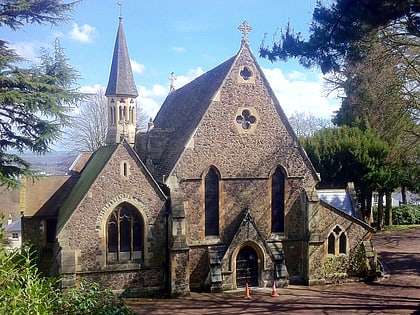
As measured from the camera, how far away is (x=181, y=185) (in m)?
17.7

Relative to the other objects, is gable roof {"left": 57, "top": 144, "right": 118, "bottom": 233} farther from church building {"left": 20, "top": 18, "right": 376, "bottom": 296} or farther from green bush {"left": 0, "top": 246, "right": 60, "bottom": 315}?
green bush {"left": 0, "top": 246, "right": 60, "bottom": 315}

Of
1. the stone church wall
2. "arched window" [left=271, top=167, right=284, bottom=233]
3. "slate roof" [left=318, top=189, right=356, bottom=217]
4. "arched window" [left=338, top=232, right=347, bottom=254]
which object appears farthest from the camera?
"slate roof" [left=318, top=189, right=356, bottom=217]

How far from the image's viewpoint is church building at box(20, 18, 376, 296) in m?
16.6

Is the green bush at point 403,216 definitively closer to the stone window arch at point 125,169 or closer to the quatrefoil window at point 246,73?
the quatrefoil window at point 246,73

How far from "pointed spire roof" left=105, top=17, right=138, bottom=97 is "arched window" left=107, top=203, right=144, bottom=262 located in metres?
6.11

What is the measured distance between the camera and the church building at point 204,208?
16578 mm

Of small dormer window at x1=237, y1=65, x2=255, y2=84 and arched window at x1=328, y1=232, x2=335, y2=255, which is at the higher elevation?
small dormer window at x1=237, y1=65, x2=255, y2=84

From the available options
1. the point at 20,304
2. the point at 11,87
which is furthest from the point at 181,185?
the point at 20,304

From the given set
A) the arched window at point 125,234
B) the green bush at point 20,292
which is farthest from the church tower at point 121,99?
the green bush at point 20,292

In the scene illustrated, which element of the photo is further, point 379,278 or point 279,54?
point 379,278

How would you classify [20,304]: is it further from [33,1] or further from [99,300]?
[33,1]

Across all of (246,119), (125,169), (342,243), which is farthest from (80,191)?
(342,243)

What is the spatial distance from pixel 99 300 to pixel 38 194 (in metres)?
14.8

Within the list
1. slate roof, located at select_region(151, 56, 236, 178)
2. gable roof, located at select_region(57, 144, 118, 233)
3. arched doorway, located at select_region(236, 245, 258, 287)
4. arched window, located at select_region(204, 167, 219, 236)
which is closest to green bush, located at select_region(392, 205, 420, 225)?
arched doorway, located at select_region(236, 245, 258, 287)
